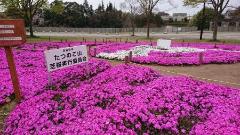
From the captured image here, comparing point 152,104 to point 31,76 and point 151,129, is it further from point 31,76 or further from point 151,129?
point 31,76

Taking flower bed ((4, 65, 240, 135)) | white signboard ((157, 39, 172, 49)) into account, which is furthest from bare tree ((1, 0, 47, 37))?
flower bed ((4, 65, 240, 135))

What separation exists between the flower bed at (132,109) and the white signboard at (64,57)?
111 cm

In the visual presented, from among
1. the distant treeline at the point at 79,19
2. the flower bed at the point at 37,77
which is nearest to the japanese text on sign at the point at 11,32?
the flower bed at the point at 37,77

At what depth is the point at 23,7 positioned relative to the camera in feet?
174

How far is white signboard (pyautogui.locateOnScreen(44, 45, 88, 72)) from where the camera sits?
11852 millimetres

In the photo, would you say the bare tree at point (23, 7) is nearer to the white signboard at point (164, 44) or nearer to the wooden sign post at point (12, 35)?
the white signboard at point (164, 44)

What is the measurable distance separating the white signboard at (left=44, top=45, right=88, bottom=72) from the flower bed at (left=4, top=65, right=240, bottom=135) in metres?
1.11

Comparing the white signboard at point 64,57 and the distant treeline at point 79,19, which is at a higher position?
the distant treeline at point 79,19

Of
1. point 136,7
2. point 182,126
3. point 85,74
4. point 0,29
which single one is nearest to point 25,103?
point 0,29

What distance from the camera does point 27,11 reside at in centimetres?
5569

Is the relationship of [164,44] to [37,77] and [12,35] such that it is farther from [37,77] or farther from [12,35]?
[12,35]

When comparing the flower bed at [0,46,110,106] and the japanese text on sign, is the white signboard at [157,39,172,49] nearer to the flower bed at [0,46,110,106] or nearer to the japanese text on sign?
the flower bed at [0,46,110,106]

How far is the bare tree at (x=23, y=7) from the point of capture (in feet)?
170

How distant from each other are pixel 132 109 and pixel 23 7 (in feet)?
162
